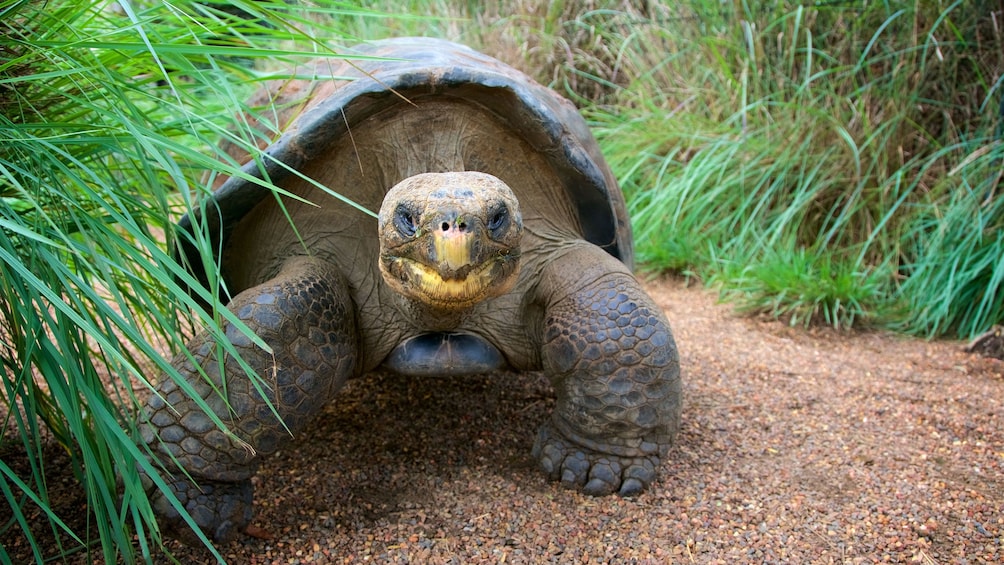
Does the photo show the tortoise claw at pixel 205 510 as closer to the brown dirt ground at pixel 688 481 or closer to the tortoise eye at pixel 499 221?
the brown dirt ground at pixel 688 481

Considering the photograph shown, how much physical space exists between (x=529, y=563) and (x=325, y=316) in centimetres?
83

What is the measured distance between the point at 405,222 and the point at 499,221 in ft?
0.72

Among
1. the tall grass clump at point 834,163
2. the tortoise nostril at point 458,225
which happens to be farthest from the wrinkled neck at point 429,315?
the tall grass clump at point 834,163

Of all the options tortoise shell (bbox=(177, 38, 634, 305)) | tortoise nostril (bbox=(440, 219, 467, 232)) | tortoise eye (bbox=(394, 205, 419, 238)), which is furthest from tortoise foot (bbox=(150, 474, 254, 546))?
tortoise nostril (bbox=(440, 219, 467, 232))

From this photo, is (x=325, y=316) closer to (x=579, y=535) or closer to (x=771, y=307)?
(x=579, y=535)

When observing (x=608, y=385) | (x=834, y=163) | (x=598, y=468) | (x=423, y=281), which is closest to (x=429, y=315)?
(x=423, y=281)

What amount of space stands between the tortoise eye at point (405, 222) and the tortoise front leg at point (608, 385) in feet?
Result: 2.00

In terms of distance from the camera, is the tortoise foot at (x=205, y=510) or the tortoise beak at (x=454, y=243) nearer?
the tortoise beak at (x=454, y=243)

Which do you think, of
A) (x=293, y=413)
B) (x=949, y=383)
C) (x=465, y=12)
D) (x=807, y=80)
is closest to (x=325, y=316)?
(x=293, y=413)

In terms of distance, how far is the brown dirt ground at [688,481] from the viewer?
78.2 inches

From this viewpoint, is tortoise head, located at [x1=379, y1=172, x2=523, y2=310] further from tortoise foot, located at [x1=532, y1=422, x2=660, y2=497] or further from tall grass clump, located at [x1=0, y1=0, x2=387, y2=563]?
tortoise foot, located at [x1=532, y1=422, x2=660, y2=497]

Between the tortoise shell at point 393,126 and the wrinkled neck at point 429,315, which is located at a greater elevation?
the tortoise shell at point 393,126

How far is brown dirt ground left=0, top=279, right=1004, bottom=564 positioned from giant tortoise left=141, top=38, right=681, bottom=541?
0.55 feet

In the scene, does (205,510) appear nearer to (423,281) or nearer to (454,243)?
(423,281)
